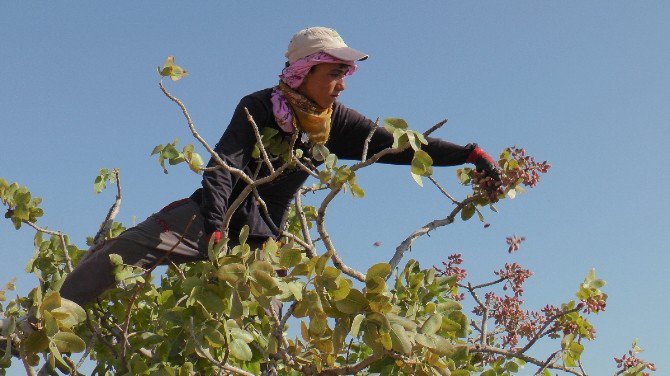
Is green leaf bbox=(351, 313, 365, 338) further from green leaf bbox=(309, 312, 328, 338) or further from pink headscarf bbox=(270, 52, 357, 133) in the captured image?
pink headscarf bbox=(270, 52, 357, 133)

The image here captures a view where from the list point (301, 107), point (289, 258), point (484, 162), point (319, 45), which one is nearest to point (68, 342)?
point (289, 258)

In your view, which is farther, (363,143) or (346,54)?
(363,143)

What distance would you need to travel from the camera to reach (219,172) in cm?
364

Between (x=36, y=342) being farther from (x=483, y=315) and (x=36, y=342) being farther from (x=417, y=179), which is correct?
(x=483, y=315)

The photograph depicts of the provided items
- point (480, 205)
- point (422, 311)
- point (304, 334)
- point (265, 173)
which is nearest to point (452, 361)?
point (422, 311)

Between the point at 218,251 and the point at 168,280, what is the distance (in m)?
1.90

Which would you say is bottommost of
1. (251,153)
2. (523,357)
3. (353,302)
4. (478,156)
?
(353,302)

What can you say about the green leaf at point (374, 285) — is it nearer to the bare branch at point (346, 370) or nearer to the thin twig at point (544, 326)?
the bare branch at point (346, 370)

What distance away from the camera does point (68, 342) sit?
8.75ft

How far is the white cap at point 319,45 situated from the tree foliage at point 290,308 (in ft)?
1.34

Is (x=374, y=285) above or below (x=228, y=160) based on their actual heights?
below

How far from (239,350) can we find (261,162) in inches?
38.9

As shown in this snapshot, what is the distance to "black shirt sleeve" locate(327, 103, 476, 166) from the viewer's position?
418 cm

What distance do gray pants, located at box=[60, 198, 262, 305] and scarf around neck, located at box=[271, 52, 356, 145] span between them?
59 centimetres
